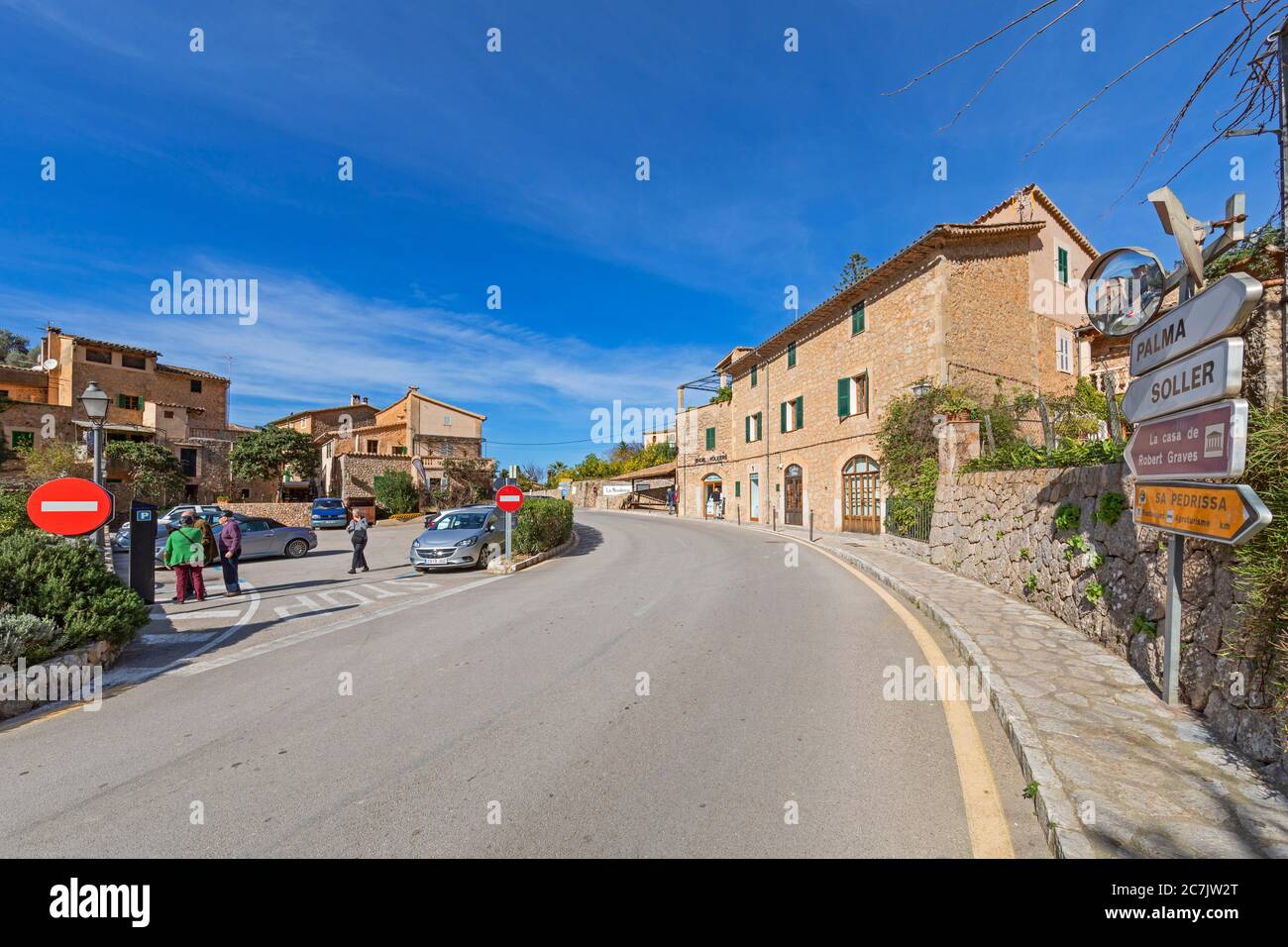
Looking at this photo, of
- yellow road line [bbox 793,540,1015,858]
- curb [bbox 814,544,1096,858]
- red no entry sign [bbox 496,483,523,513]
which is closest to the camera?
curb [bbox 814,544,1096,858]

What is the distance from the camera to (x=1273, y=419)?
3.40 metres

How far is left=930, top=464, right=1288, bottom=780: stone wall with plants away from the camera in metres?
3.30

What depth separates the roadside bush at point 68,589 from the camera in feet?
17.9

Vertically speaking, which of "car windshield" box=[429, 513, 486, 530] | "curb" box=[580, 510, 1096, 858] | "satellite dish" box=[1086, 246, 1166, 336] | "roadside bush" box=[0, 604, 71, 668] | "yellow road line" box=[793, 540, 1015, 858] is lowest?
"yellow road line" box=[793, 540, 1015, 858]

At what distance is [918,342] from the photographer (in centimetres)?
1791

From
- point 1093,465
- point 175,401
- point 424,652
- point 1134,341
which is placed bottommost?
point 424,652

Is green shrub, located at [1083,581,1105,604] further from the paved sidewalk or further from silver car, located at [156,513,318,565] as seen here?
silver car, located at [156,513,318,565]

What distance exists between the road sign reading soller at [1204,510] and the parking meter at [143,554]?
38.8 feet

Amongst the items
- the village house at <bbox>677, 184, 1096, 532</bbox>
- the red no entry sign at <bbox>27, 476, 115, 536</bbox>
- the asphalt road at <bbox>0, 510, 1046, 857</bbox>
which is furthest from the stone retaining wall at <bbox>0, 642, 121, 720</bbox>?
the village house at <bbox>677, 184, 1096, 532</bbox>

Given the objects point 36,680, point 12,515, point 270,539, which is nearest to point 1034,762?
point 36,680

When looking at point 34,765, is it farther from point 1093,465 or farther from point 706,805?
point 1093,465

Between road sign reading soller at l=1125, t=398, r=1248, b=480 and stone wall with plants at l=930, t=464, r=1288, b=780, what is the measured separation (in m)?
0.56

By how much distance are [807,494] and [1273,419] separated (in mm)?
20647
